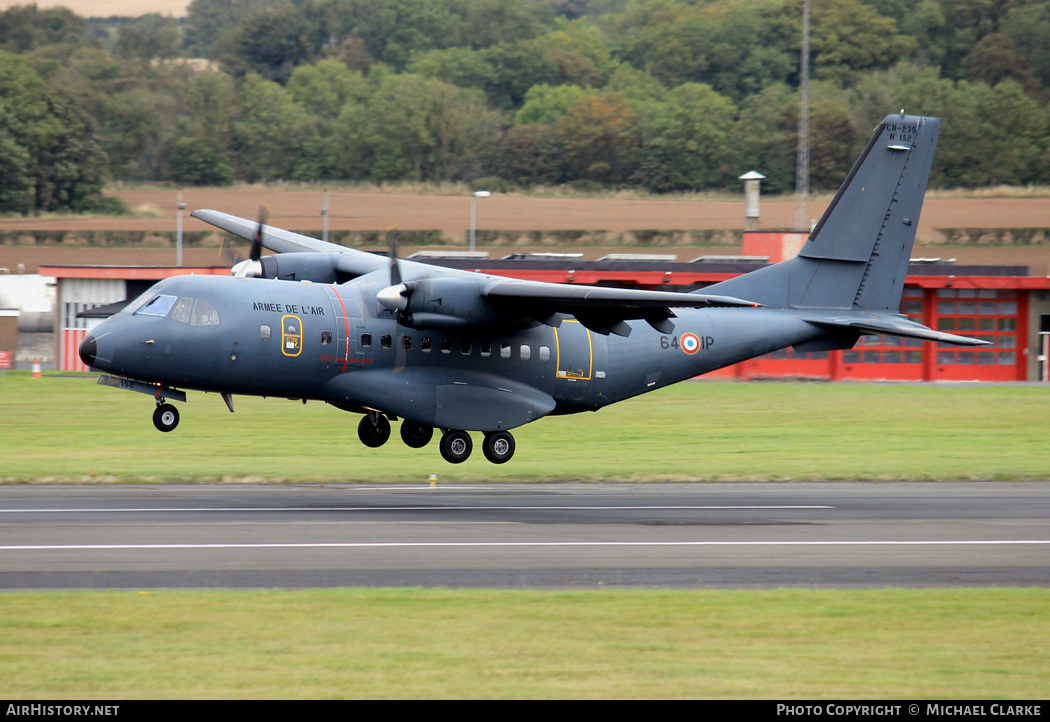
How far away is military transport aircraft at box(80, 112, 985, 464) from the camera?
21797 millimetres

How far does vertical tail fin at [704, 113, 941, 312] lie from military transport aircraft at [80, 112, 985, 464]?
0.03 meters

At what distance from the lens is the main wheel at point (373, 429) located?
2575cm

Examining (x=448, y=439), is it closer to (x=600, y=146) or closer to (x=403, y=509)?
(x=403, y=509)

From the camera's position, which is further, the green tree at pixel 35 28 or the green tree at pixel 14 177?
the green tree at pixel 35 28

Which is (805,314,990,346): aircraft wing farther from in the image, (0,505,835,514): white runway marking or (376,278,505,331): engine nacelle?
(376,278,505,331): engine nacelle

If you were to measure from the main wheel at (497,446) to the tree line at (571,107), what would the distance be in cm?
7603

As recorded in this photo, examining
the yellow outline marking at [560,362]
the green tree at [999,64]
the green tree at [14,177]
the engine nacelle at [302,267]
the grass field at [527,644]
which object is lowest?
the grass field at [527,644]

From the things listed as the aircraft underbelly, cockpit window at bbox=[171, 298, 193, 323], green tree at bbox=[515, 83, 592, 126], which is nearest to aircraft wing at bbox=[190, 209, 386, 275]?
the aircraft underbelly

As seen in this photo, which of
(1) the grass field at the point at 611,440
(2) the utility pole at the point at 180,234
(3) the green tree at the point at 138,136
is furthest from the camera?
(3) the green tree at the point at 138,136

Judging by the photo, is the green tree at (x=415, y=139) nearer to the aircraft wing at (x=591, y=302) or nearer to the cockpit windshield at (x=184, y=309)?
the aircraft wing at (x=591, y=302)

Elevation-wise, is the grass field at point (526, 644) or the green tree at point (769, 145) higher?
the green tree at point (769, 145)

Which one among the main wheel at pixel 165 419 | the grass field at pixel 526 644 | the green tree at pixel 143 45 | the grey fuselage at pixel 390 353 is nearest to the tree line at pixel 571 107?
the green tree at pixel 143 45

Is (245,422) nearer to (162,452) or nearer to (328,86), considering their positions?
(162,452)

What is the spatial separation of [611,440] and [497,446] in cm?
1034
